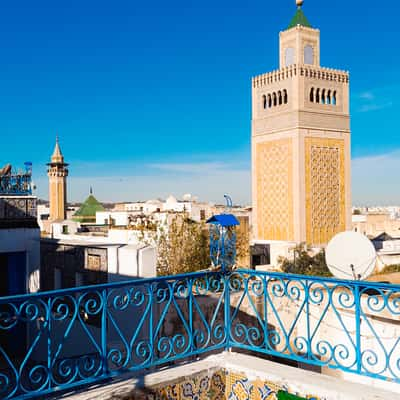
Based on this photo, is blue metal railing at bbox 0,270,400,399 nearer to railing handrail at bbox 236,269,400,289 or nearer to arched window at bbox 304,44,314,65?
railing handrail at bbox 236,269,400,289

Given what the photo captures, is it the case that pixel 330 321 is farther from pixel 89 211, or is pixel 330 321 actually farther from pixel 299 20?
pixel 89 211

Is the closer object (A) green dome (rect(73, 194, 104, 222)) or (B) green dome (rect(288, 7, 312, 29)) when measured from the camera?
(B) green dome (rect(288, 7, 312, 29))

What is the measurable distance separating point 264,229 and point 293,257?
3.36m

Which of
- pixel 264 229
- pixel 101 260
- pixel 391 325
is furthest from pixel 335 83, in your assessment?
pixel 391 325

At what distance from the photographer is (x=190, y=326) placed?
2.99 meters

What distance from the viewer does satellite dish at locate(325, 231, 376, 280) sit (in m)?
5.96

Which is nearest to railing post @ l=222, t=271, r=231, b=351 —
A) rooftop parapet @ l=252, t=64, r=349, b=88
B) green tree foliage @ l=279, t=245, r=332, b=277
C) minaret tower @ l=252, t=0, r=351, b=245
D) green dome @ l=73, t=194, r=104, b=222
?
green tree foliage @ l=279, t=245, r=332, b=277

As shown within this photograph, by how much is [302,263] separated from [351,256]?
14.0 m

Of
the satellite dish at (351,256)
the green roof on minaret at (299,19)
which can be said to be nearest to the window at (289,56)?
the green roof on minaret at (299,19)

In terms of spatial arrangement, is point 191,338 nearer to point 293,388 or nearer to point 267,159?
point 293,388

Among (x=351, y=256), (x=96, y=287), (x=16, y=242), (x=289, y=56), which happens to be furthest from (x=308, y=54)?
(x=96, y=287)

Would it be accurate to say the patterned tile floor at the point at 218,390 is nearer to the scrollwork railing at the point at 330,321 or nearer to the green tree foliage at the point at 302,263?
the scrollwork railing at the point at 330,321

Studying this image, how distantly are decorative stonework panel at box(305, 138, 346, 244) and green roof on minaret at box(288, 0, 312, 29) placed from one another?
211 inches

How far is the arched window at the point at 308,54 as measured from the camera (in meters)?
23.2
